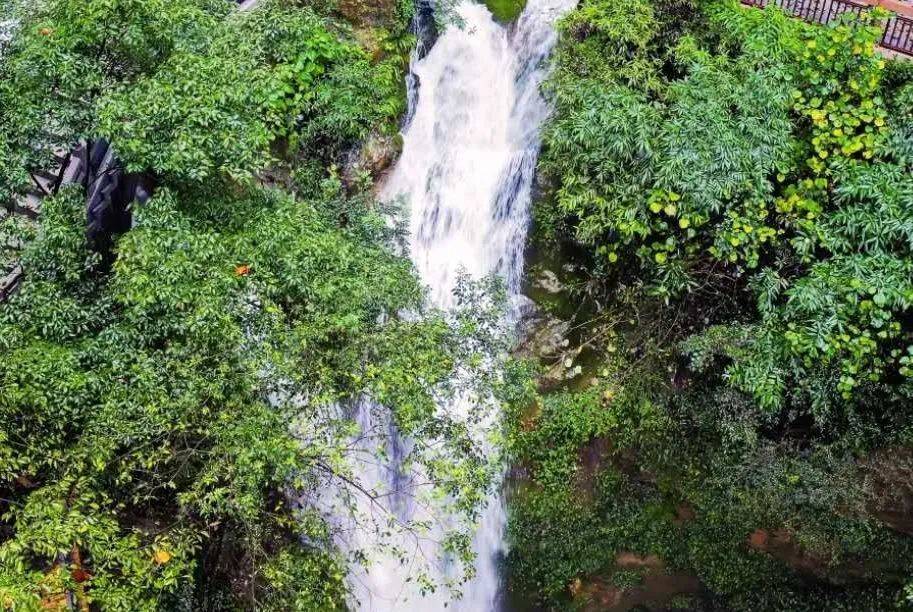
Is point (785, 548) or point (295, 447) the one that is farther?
point (785, 548)

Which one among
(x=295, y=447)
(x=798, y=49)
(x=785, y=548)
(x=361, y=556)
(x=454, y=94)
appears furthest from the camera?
(x=454, y=94)

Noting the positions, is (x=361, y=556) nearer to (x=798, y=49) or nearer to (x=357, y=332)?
(x=357, y=332)

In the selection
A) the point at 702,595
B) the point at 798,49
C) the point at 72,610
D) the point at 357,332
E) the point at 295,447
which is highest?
the point at 798,49

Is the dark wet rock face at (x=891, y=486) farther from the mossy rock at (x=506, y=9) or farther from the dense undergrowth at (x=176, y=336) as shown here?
the mossy rock at (x=506, y=9)

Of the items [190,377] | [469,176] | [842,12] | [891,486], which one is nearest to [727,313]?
[891,486]

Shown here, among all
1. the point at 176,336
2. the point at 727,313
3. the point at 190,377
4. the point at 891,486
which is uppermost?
the point at 727,313

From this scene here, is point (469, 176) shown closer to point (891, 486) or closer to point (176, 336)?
point (176, 336)

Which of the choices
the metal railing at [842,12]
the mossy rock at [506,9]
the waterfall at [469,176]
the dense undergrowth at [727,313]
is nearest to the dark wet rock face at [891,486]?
the dense undergrowth at [727,313]

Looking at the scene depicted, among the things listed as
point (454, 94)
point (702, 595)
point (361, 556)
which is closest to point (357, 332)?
point (361, 556)
